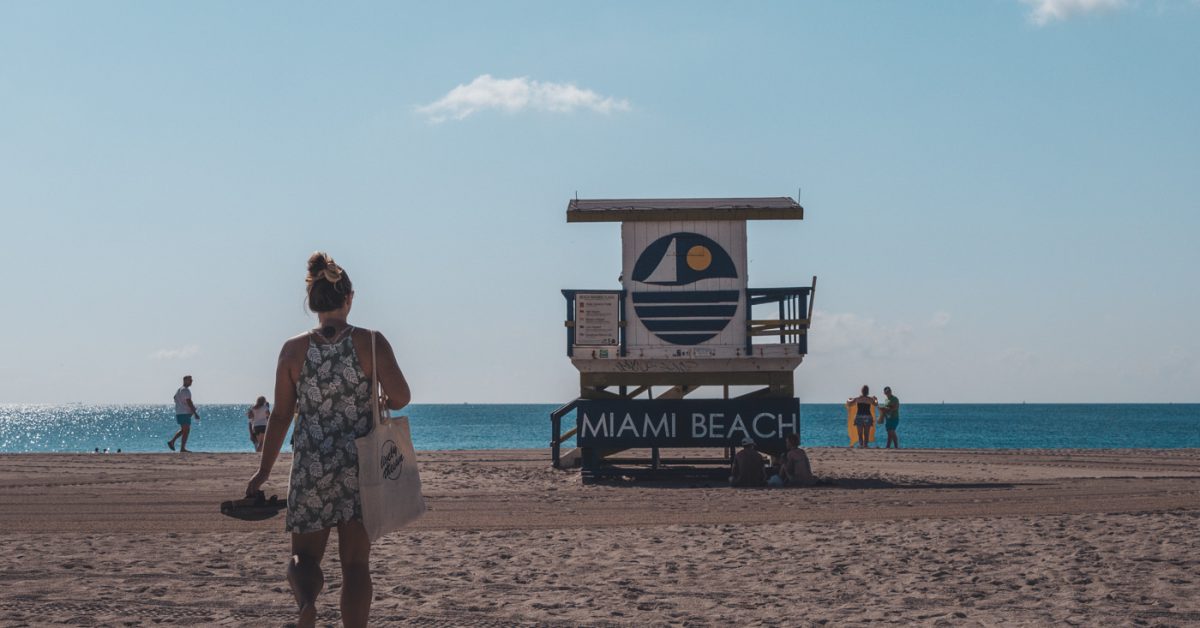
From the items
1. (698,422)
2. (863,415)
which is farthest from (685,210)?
(863,415)

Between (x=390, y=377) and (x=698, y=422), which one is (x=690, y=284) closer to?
(x=698, y=422)

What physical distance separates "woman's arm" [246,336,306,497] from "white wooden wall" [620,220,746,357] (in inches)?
599

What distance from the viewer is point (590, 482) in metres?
20.4

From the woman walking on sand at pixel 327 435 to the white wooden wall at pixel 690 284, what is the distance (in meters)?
15.2

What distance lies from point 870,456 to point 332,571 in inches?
769

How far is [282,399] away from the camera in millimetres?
5977

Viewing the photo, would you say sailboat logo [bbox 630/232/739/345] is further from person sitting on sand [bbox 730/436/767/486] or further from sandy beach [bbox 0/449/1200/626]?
sandy beach [bbox 0/449/1200/626]

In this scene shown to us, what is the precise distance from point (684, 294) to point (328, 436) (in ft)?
50.9

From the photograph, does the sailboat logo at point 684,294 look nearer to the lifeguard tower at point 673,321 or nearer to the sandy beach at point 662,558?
the lifeguard tower at point 673,321

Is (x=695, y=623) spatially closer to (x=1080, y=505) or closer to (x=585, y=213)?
(x=1080, y=505)

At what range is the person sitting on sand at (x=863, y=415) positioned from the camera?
106 ft

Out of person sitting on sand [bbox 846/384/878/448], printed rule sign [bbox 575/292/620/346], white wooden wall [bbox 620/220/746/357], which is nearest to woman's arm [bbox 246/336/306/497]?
printed rule sign [bbox 575/292/620/346]

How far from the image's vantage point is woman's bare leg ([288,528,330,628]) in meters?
5.88

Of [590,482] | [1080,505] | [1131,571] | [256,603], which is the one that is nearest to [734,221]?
[590,482]
